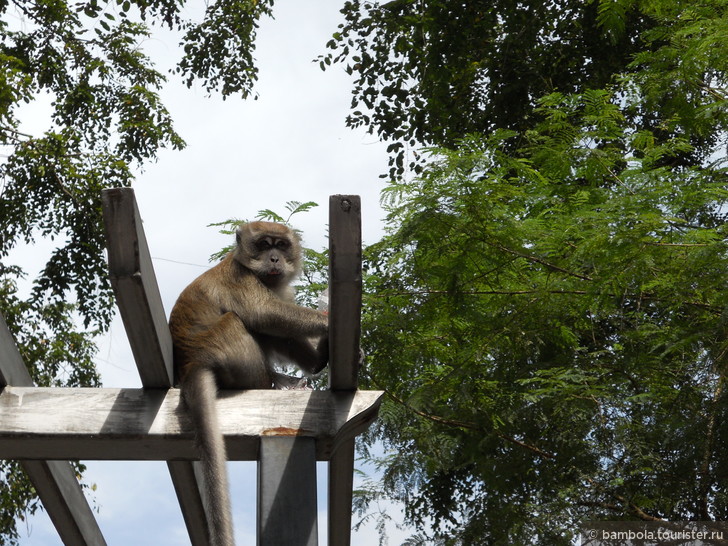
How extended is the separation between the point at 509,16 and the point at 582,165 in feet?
13.5

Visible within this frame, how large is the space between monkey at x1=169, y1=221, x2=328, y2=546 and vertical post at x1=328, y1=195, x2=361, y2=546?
1.58ft

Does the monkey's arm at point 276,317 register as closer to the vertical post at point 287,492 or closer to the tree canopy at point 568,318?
the vertical post at point 287,492

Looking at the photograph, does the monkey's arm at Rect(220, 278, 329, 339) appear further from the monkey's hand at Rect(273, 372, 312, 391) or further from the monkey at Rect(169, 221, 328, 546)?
the monkey's hand at Rect(273, 372, 312, 391)

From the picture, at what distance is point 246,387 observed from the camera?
143 inches

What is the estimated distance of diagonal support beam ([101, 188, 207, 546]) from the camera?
8.57 ft

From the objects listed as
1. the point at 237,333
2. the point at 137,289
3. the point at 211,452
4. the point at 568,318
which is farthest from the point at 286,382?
the point at 568,318

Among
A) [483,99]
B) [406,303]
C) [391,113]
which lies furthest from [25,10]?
[406,303]

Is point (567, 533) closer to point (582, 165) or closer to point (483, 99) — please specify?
point (582, 165)

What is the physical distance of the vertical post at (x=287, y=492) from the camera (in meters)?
3.00

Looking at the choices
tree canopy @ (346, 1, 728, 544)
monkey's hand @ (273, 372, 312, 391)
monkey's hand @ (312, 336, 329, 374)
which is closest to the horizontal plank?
monkey's hand @ (312, 336, 329, 374)

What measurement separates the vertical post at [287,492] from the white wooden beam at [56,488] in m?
0.99

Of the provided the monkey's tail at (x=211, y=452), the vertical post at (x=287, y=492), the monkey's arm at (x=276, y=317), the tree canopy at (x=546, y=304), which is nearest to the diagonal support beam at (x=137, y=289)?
the monkey's tail at (x=211, y=452)

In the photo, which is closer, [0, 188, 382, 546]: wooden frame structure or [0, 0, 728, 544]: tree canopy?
[0, 188, 382, 546]: wooden frame structure

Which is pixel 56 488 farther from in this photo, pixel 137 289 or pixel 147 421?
pixel 137 289
